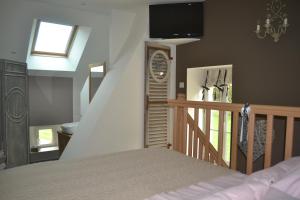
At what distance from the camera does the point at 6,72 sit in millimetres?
3258

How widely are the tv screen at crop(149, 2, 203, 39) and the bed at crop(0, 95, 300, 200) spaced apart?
1813 millimetres

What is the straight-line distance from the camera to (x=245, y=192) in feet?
2.88

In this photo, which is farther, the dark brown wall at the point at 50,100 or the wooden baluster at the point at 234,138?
the dark brown wall at the point at 50,100

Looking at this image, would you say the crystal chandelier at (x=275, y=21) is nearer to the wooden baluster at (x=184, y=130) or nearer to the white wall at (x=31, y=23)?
the wooden baluster at (x=184, y=130)

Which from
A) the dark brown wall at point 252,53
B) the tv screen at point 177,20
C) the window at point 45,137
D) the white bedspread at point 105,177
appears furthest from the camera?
the window at point 45,137

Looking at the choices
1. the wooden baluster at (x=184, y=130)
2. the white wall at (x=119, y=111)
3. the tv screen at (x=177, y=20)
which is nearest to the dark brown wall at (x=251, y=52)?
the tv screen at (x=177, y=20)

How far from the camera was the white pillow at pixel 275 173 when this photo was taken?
3.27 ft

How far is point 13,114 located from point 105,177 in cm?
269

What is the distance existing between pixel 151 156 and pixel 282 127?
67.5 inches

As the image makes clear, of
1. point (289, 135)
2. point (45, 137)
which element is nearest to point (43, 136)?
point (45, 137)

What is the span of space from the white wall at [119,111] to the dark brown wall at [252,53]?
0.94 meters

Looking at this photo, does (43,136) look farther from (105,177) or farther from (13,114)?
(105,177)

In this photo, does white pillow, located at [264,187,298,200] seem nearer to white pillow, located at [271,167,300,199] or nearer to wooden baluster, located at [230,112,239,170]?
white pillow, located at [271,167,300,199]

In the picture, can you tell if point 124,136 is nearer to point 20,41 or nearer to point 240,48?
point 240,48
